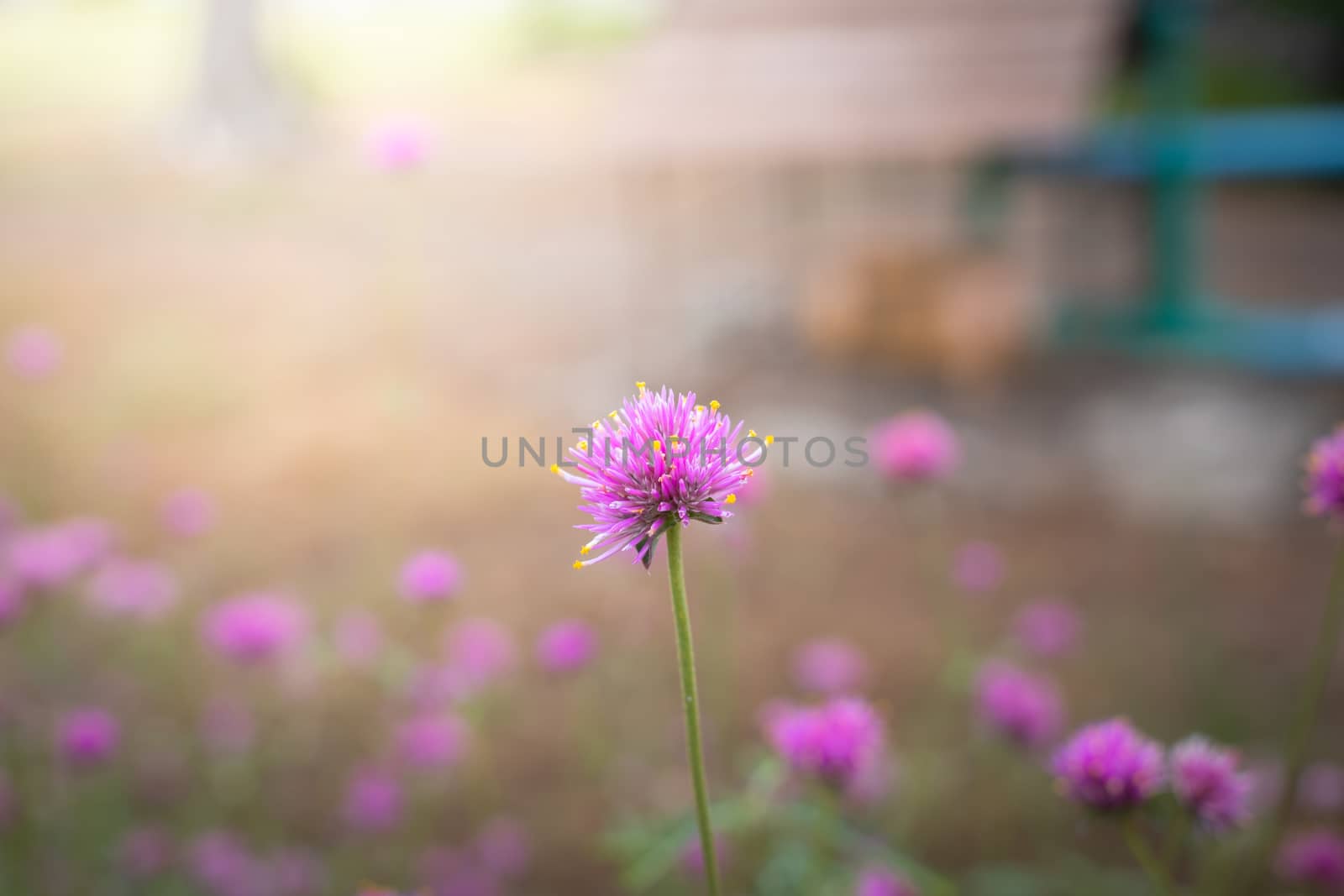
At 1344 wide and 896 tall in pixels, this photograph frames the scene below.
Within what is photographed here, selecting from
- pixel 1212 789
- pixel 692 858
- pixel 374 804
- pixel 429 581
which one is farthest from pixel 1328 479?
pixel 374 804

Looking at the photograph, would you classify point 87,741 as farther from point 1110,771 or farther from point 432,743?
point 1110,771

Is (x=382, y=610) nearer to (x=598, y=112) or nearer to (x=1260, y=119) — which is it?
(x=598, y=112)

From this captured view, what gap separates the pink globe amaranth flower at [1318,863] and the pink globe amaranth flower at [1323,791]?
0.48 metres

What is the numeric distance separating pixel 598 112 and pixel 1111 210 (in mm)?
2284

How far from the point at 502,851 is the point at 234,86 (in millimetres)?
3120

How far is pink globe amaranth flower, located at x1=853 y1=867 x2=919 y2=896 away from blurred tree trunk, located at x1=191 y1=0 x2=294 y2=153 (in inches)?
135

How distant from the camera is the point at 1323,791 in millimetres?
1479

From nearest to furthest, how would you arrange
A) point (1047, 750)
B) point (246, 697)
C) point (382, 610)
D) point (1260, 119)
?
1. point (1047, 750)
2. point (246, 697)
3. point (382, 610)
4. point (1260, 119)

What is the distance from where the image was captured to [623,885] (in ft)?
4.55

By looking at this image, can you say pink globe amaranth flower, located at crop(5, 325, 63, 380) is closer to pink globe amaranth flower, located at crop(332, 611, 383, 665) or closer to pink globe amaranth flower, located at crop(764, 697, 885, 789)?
pink globe amaranth flower, located at crop(332, 611, 383, 665)

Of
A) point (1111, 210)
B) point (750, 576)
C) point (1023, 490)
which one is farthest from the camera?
point (1111, 210)

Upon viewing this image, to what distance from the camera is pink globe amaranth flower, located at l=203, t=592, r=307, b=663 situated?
1.30 meters

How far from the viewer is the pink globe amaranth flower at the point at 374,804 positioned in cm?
131

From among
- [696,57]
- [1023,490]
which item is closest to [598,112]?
[696,57]
